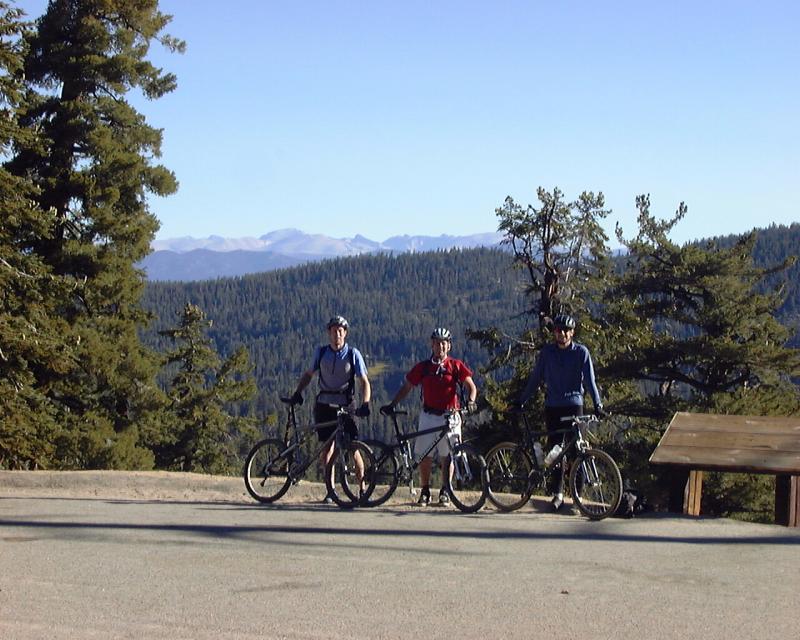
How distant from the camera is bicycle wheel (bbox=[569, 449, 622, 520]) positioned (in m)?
10.4

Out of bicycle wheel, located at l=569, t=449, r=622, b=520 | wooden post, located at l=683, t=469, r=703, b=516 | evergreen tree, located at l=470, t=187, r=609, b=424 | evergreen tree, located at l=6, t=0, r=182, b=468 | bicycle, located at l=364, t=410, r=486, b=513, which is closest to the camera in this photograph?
bicycle wheel, located at l=569, t=449, r=622, b=520

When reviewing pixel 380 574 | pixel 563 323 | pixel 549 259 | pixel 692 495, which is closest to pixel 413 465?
pixel 563 323

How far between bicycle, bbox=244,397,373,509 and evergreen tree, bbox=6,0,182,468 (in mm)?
13530

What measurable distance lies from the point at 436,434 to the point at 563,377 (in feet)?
4.85

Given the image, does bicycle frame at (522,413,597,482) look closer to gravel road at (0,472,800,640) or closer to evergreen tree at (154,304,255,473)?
gravel road at (0,472,800,640)

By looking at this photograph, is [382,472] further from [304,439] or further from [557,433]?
[557,433]

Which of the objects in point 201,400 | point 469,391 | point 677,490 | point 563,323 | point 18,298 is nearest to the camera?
point 563,323

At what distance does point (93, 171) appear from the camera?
25344 millimetres

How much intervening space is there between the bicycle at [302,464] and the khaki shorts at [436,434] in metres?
0.58

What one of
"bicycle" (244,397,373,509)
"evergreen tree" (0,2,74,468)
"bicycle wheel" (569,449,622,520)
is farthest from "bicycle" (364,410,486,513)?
"evergreen tree" (0,2,74,468)

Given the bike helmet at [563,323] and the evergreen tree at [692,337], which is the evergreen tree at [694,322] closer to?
the evergreen tree at [692,337]

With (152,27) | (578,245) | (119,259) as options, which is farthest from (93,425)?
(578,245)

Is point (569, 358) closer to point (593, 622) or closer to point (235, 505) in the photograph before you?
point (235, 505)

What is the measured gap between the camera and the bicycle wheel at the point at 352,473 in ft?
35.9
